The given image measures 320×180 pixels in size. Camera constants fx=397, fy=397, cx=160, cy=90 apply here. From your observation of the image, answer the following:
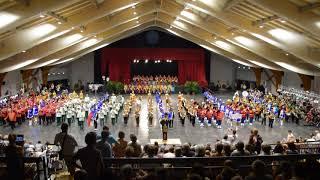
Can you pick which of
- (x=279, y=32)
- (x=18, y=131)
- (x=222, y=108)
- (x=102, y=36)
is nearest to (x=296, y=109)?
(x=222, y=108)

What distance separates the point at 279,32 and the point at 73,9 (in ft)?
30.4

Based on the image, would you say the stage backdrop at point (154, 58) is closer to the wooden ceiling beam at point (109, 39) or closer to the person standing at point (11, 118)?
the wooden ceiling beam at point (109, 39)

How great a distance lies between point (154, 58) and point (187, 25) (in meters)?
15.1

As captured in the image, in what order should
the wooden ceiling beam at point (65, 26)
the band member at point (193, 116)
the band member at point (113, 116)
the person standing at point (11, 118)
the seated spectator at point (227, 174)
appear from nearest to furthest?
the seated spectator at point (227, 174)
the wooden ceiling beam at point (65, 26)
the person standing at point (11, 118)
the band member at point (113, 116)
the band member at point (193, 116)

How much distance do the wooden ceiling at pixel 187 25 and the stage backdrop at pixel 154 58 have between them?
12.0 metres

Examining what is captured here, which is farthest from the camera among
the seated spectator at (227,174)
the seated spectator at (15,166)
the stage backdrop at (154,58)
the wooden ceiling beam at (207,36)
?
the stage backdrop at (154,58)

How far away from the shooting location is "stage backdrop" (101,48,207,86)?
138 ft

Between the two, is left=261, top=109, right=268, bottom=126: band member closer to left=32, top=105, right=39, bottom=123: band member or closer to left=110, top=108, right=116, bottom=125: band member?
left=110, top=108, right=116, bottom=125: band member

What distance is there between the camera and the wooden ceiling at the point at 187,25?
12805 mm

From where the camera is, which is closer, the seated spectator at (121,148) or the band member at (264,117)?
the seated spectator at (121,148)

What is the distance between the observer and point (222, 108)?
26.6 m

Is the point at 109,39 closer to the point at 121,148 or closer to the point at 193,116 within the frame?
the point at 193,116

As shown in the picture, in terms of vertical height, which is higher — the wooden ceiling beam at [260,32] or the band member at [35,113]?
the wooden ceiling beam at [260,32]

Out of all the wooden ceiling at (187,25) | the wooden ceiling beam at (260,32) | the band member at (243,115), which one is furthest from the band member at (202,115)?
the wooden ceiling beam at (260,32)
